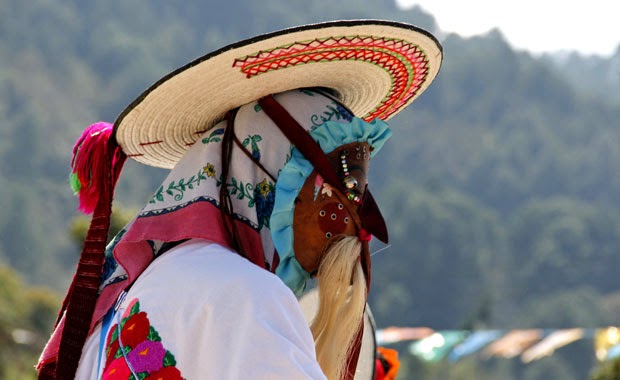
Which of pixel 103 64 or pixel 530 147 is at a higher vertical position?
pixel 103 64

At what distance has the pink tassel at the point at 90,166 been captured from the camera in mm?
1709

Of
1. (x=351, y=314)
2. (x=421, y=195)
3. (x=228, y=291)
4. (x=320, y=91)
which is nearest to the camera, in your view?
(x=228, y=291)

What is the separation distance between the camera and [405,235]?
5391cm

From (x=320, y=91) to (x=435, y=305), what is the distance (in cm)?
5095

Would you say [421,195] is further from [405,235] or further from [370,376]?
[370,376]

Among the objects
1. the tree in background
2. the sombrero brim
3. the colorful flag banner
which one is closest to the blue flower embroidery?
the sombrero brim

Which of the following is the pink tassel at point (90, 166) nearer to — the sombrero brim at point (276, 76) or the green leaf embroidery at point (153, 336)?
the sombrero brim at point (276, 76)

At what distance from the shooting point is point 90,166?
5.62 feet

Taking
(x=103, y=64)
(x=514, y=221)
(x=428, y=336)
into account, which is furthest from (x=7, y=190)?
(x=428, y=336)

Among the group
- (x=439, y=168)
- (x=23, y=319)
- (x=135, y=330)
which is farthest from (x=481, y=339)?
(x=439, y=168)

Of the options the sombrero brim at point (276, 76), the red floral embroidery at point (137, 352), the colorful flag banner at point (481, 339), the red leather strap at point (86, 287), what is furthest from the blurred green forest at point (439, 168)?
the red floral embroidery at point (137, 352)

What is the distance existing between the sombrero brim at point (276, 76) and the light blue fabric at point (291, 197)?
0.10m

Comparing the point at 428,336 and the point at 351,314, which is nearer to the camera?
the point at 351,314

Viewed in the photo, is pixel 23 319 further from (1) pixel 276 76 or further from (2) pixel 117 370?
(2) pixel 117 370
